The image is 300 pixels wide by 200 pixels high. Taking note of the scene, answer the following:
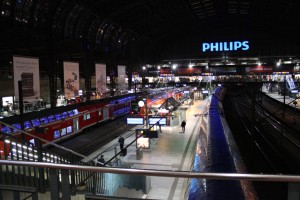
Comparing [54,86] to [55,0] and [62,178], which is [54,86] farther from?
[62,178]

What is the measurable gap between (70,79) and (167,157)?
24.8 ft

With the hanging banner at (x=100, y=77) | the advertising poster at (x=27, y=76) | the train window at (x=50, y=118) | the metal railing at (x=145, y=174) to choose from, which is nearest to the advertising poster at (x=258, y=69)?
the hanging banner at (x=100, y=77)

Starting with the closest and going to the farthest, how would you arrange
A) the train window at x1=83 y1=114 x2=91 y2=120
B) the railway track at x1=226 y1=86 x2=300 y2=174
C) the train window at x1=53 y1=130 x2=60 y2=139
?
the railway track at x1=226 y1=86 x2=300 y2=174 → the train window at x1=53 y1=130 x2=60 y2=139 → the train window at x1=83 y1=114 x2=91 y2=120

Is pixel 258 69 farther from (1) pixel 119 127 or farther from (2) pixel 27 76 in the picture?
(2) pixel 27 76

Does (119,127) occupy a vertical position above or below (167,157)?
below

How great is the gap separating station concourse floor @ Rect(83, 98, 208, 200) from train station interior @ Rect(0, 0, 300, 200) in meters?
0.05

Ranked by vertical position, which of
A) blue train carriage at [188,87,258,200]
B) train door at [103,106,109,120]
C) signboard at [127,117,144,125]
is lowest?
train door at [103,106,109,120]

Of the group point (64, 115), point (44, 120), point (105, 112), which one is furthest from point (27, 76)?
point (105, 112)

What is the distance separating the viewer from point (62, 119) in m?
20.3

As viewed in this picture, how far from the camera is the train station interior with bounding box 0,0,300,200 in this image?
3355mm

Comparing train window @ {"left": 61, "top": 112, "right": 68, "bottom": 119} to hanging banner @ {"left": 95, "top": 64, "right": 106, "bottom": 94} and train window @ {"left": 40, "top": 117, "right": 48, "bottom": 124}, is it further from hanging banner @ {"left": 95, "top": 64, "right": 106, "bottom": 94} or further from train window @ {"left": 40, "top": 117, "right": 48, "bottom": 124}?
hanging banner @ {"left": 95, "top": 64, "right": 106, "bottom": 94}

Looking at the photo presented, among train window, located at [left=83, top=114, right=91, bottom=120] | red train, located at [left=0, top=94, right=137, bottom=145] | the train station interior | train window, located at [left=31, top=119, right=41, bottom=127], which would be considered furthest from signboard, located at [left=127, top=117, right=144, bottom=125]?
train window, located at [left=83, top=114, right=91, bottom=120]

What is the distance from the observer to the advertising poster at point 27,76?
1223 cm

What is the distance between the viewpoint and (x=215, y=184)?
3.32 meters
